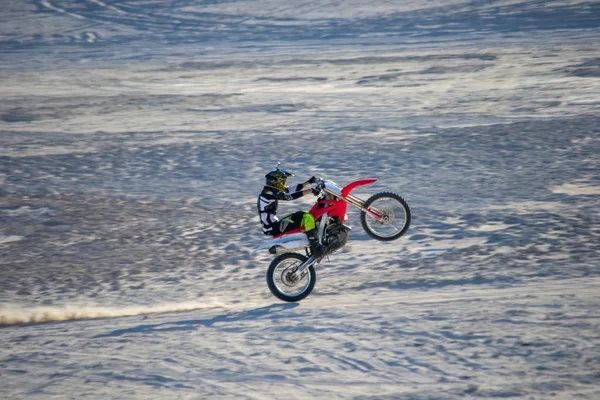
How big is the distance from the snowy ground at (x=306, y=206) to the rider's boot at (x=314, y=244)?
499 millimetres

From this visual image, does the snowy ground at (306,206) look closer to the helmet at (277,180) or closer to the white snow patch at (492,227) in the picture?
the white snow patch at (492,227)

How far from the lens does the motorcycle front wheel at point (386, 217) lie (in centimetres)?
870

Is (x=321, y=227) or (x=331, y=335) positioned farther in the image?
(x=321, y=227)

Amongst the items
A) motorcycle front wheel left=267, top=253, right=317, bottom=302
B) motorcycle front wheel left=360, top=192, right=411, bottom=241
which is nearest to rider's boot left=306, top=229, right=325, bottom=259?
motorcycle front wheel left=267, top=253, right=317, bottom=302

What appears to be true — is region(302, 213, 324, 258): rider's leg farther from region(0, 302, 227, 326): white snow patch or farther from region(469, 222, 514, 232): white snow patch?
region(469, 222, 514, 232): white snow patch

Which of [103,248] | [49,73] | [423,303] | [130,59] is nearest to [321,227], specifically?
[423,303]

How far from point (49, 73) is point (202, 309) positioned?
892 inches

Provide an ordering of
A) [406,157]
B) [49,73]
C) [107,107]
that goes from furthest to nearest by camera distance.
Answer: [49,73]
[107,107]
[406,157]

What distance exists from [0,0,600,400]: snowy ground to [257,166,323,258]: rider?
2.23ft

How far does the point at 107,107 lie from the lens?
20734mm

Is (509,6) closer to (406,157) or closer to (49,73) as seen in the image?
(49,73)

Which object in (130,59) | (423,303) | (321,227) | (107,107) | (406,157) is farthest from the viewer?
(130,59)

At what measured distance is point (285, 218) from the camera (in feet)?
25.7

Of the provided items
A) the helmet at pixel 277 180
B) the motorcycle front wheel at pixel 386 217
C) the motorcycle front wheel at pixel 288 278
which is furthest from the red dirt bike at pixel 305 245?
the motorcycle front wheel at pixel 386 217
